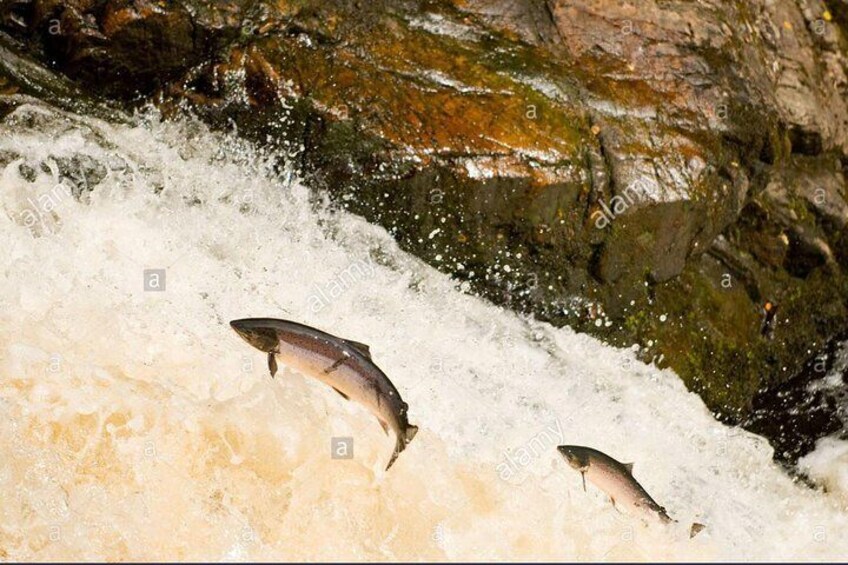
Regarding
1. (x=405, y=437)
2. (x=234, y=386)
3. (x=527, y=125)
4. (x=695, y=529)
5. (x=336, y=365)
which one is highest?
(x=527, y=125)

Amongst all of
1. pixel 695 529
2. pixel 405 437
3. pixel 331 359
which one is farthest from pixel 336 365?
pixel 695 529

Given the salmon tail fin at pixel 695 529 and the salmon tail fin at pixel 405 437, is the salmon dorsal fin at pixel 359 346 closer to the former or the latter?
the salmon tail fin at pixel 405 437

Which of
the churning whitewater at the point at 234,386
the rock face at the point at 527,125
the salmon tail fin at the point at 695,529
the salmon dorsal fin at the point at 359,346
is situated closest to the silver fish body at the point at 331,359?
the salmon dorsal fin at the point at 359,346

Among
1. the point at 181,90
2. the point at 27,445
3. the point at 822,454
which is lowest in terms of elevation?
the point at 27,445

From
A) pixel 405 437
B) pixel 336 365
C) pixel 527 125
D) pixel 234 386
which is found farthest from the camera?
pixel 527 125

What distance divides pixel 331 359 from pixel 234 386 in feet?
2.72

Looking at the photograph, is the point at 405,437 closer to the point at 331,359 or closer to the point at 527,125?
the point at 331,359

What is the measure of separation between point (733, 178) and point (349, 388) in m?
2.52

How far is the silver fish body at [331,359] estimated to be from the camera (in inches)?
152

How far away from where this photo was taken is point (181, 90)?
472cm

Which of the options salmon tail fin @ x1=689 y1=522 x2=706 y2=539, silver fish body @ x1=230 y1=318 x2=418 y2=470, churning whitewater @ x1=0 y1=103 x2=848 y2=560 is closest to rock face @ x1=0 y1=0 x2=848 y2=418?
churning whitewater @ x1=0 y1=103 x2=848 y2=560

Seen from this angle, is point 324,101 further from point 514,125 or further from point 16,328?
point 16,328

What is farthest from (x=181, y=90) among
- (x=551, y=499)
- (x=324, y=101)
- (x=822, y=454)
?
(x=822, y=454)

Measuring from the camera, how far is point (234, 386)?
446 centimetres
